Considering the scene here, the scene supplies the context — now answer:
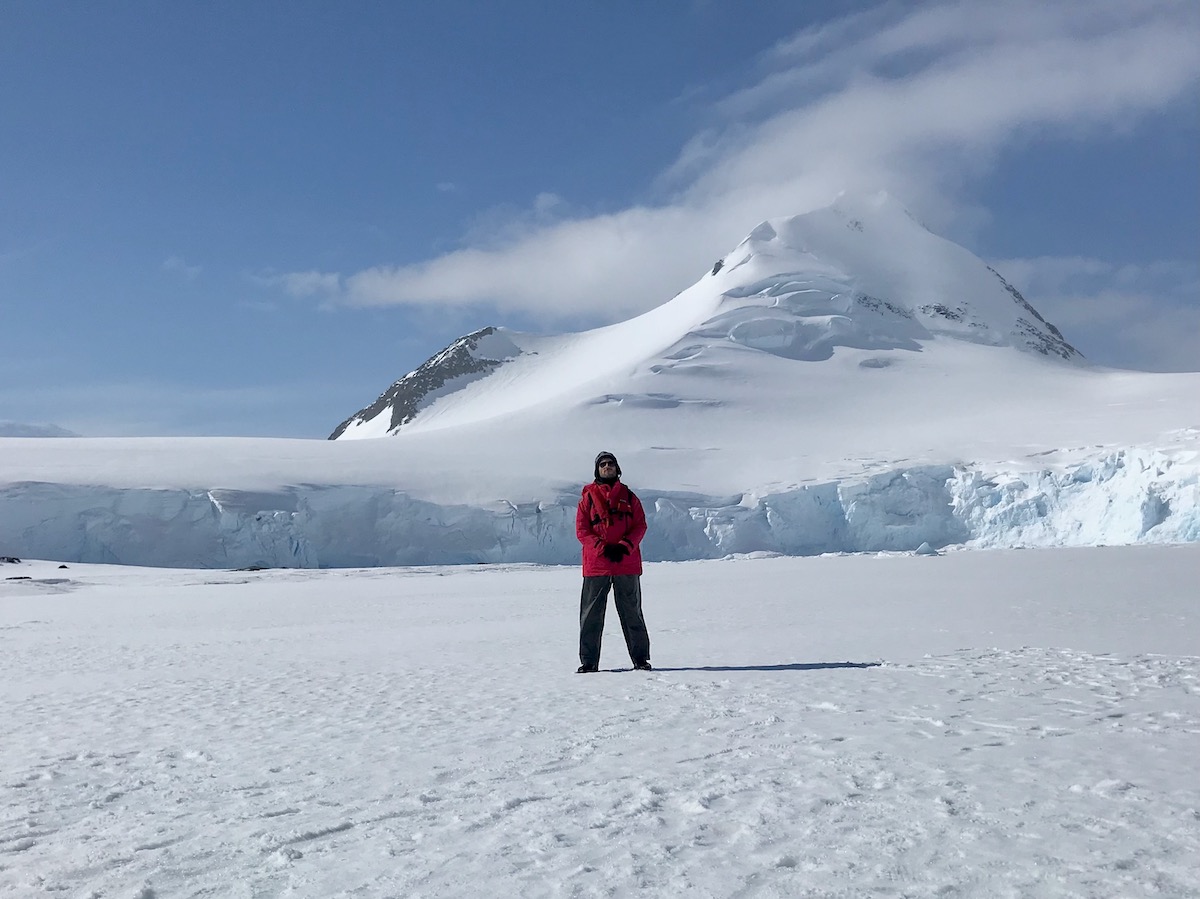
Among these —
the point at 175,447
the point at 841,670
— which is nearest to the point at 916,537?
the point at 175,447

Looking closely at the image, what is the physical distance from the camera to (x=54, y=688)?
580cm

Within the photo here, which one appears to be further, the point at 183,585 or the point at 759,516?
the point at 759,516

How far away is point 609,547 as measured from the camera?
6383 mm

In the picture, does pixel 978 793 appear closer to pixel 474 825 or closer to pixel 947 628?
pixel 474 825

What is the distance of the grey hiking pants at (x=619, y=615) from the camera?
612cm

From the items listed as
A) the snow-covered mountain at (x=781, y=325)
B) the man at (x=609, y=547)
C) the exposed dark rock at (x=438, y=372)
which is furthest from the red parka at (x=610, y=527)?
the exposed dark rock at (x=438, y=372)

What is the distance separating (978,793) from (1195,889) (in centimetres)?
76

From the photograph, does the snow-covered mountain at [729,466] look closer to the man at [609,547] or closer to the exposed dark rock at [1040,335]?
the exposed dark rock at [1040,335]

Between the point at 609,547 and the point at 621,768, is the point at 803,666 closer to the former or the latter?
the point at 609,547

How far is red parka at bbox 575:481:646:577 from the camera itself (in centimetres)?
638

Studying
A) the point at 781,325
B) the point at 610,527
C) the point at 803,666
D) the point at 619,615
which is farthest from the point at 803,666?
the point at 781,325

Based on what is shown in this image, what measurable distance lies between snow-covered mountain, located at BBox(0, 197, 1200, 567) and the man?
25163 mm

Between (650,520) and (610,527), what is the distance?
28388 mm

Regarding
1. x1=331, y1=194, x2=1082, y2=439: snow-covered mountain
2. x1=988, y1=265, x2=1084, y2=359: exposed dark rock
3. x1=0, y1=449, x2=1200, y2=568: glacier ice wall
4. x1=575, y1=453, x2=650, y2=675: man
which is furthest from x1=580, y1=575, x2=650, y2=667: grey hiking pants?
x1=988, y1=265, x2=1084, y2=359: exposed dark rock
